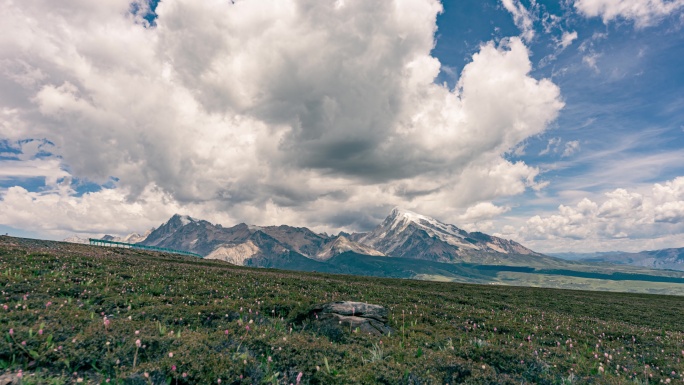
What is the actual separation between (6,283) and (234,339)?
12960 mm

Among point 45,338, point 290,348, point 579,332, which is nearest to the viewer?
point 45,338

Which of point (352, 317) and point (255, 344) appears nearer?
point (255, 344)

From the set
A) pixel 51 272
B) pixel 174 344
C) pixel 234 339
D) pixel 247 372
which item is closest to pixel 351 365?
pixel 247 372

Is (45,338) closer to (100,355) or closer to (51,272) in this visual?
(100,355)

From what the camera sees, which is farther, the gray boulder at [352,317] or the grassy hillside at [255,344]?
the gray boulder at [352,317]

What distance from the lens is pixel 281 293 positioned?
75.2 feet

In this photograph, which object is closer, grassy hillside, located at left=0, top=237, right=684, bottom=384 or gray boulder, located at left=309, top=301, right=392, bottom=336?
grassy hillside, located at left=0, top=237, right=684, bottom=384

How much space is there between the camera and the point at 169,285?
2147 centimetres

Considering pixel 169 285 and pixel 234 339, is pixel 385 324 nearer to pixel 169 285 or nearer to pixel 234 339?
pixel 234 339

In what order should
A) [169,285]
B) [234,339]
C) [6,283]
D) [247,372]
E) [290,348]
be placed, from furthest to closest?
[169,285] → [6,283] → [234,339] → [290,348] → [247,372]

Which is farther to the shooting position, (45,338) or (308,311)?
(308,311)

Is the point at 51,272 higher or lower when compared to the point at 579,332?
higher

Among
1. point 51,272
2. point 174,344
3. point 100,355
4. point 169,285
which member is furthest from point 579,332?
point 51,272

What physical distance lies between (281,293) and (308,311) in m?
6.46
